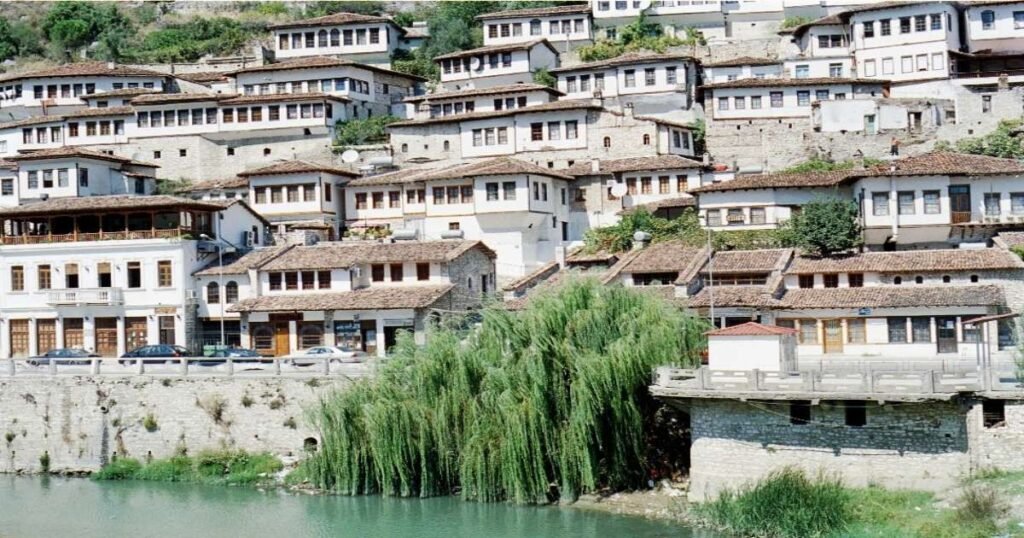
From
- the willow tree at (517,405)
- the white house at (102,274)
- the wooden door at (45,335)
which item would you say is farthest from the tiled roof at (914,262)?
the wooden door at (45,335)

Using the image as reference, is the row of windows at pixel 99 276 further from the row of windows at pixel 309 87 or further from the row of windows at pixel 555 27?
the row of windows at pixel 555 27

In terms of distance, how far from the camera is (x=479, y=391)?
37062 mm

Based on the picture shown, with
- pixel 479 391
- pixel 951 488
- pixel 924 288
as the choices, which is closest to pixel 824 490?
pixel 951 488

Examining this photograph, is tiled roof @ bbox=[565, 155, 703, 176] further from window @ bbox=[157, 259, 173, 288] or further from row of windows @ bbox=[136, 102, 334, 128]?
window @ bbox=[157, 259, 173, 288]

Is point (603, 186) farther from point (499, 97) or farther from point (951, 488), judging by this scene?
point (951, 488)

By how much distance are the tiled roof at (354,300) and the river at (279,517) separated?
1114 cm

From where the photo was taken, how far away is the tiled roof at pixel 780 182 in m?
54.5

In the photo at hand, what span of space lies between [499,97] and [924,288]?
3130 cm

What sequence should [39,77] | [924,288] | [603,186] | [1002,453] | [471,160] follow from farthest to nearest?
[39,77] → [471,160] → [603,186] → [924,288] → [1002,453]

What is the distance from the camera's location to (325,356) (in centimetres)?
4284

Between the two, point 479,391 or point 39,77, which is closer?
point 479,391

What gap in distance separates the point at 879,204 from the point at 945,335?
827 centimetres

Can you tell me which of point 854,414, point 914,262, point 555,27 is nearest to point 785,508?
point 854,414

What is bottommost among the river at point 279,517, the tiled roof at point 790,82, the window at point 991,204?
the river at point 279,517
